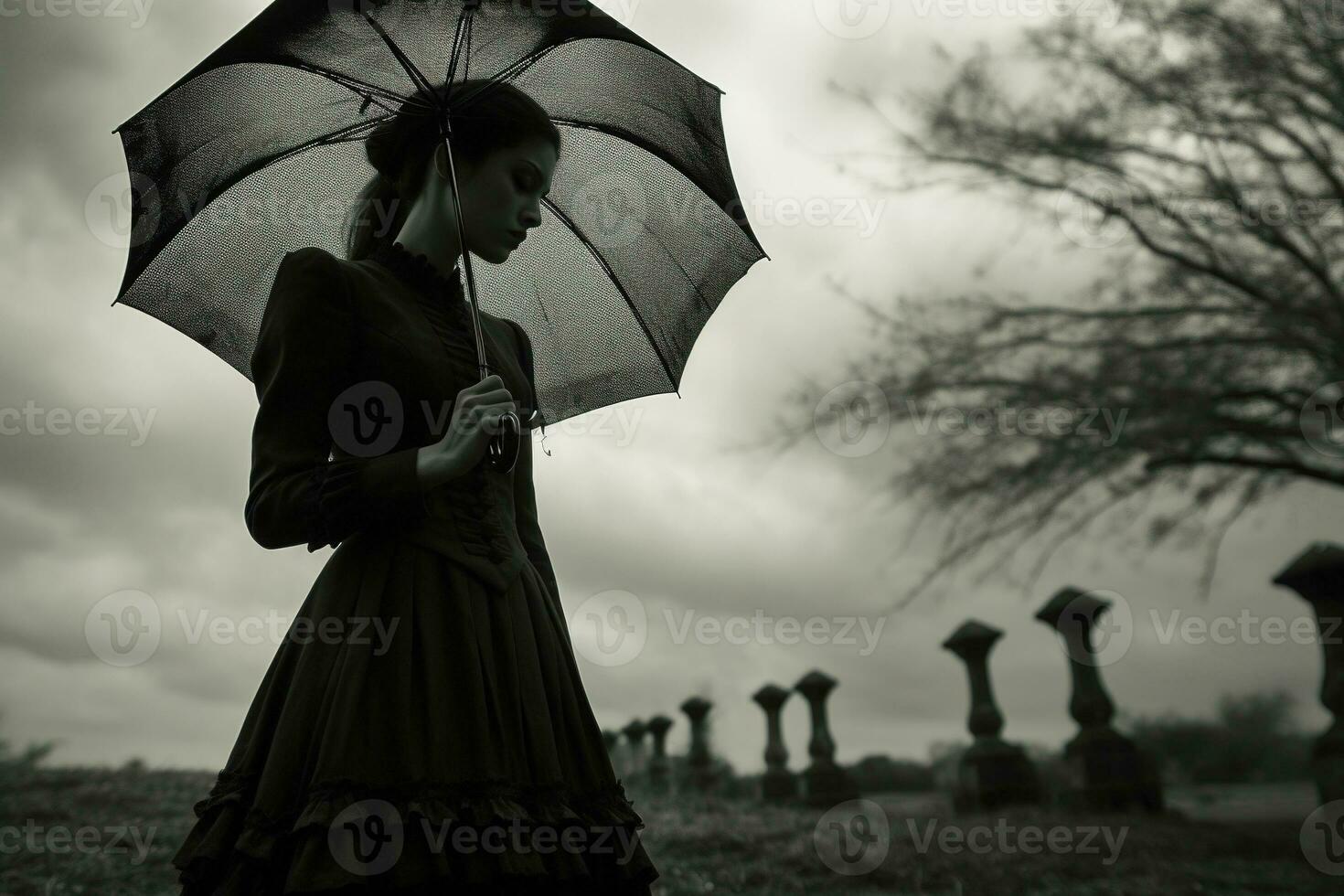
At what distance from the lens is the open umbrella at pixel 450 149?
6.43 feet

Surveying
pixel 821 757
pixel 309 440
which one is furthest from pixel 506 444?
pixel 821 757

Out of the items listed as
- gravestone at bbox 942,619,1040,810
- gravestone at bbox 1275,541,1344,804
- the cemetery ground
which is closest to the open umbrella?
the cemetery ground

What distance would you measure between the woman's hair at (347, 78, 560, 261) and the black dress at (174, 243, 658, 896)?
25 centimetres

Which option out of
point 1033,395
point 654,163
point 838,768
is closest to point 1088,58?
point 1033,395

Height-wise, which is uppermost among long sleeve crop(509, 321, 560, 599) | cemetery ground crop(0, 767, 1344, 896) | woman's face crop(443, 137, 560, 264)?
woman's face crop(443, 137, 560, 264)

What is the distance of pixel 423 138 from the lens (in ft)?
6.38

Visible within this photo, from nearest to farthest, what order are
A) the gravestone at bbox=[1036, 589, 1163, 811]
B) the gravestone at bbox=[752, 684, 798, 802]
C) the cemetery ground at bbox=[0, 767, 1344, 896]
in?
the cemetery ground at bbox=[0, 767, 1344, 896], the gravestone at bbox=[1036, 589, 1163, 811], the gravestone at bbox=[752, 684, 798, 802]

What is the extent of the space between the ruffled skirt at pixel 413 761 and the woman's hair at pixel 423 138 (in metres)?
0.72

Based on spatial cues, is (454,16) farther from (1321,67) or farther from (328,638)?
Answer: (1321,67)

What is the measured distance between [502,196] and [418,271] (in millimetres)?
217

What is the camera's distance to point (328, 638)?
150cm

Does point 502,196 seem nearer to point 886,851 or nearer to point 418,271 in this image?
point 418,271

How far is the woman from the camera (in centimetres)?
136

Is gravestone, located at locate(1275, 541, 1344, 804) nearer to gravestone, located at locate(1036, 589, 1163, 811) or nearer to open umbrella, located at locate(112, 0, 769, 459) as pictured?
gravestone, located at locate(1036, 589, 1163, 811)
